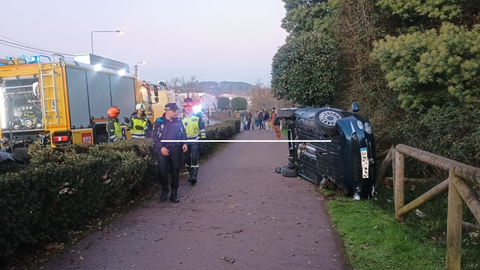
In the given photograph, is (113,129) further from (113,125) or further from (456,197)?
(456,197)

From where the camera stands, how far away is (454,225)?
357 centimetres

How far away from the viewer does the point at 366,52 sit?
12.1 meters

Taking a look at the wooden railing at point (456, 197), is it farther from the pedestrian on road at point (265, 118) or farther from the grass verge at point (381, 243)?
the pedestrian on road at point (265, 118)

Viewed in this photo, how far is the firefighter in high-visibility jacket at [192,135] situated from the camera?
8.35 meters

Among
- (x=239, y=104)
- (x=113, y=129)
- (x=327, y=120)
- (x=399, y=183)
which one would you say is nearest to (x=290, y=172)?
(x=327, y=120)

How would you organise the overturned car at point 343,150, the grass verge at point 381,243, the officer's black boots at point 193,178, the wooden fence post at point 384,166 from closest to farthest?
the grass verge at point 381,243 < the overturned car at point 343,150 < the wooden fence post at point 384,166 < the officer's black boots at point 193,178

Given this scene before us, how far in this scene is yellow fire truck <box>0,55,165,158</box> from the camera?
34.4ft

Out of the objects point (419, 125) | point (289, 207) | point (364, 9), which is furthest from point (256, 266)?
point (364, 9)

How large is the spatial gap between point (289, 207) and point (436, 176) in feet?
8.02

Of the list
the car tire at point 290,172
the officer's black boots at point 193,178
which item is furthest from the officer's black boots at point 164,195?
the car tire at point 290,172

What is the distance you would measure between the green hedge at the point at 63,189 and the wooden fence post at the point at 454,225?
4028 millimetres

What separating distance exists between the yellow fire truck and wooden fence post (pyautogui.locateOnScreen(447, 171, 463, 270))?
→ 9353 mm

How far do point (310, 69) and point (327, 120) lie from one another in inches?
296

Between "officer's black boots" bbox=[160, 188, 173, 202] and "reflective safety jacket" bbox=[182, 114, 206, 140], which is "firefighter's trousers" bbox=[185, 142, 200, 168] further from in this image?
"officer's black boots" bbox=[160, 188, 173, 202]
